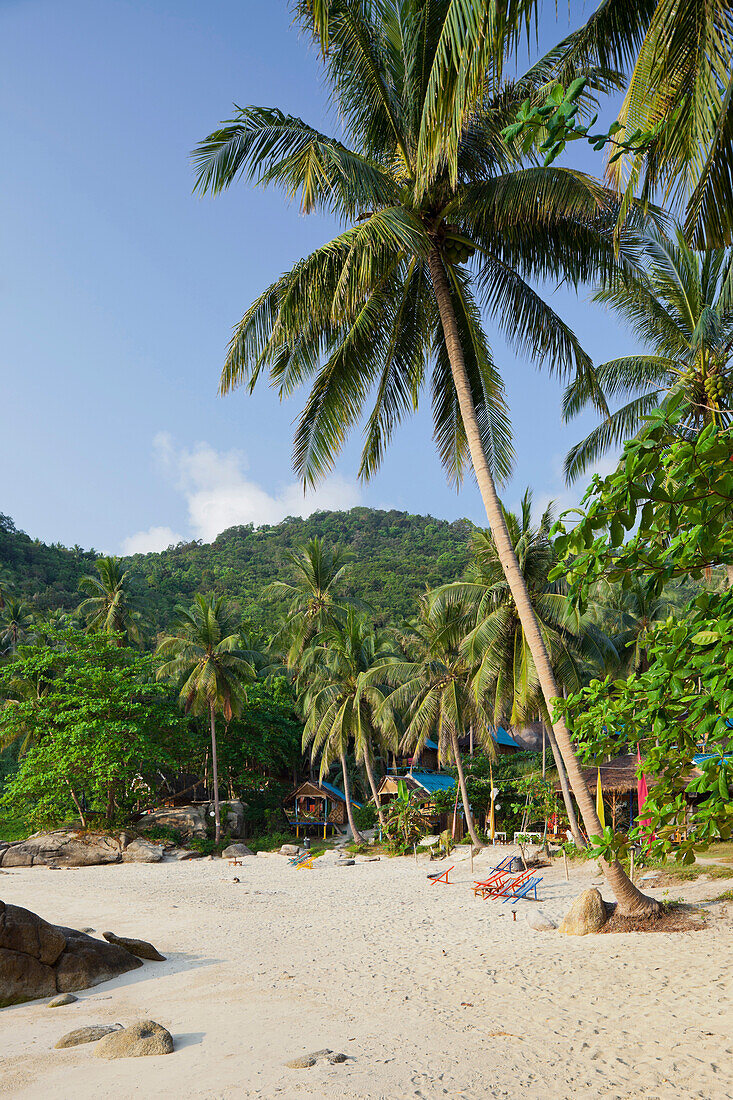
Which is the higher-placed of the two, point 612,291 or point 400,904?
point 612,291

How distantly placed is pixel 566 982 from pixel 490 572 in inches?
489

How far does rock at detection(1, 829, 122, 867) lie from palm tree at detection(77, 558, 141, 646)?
11.1m

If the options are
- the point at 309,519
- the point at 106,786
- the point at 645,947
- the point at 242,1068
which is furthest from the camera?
the point at 309,519

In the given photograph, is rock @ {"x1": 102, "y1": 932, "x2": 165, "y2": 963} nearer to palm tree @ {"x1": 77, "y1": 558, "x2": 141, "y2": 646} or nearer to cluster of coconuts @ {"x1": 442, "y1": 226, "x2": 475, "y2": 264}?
cluster of coconuts @ {"x1": 442, "y1": 226, "x2": 475, "y2": 264}

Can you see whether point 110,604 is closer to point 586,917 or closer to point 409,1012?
point 586,917

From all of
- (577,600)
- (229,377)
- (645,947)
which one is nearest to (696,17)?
(577,600)

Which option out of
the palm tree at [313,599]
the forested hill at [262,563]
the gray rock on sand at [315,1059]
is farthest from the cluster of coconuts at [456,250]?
the forested hill at [262,563]

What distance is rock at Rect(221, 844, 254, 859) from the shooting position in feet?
79.3

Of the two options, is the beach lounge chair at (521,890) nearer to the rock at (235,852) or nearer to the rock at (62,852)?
the rock at (235,852)

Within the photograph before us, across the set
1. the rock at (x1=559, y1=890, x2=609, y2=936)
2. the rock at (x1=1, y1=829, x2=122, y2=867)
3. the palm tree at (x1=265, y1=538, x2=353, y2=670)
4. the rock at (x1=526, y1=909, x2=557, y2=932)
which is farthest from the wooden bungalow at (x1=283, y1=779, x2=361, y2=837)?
the rock at (x1=559, y1=890, x2=609, y2=936)

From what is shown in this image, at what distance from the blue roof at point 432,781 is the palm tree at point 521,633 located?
10.8 metres

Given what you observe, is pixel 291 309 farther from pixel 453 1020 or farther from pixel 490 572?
pixel 490 572

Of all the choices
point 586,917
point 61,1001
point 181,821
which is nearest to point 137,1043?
point 61,1001

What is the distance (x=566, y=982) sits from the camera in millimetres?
7199
